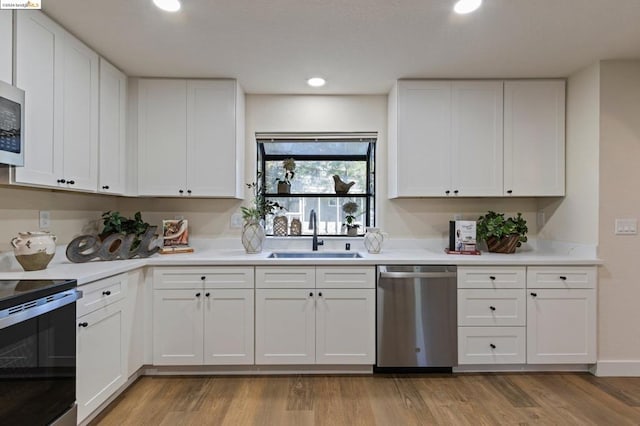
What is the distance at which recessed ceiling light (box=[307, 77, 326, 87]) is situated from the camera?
2852 millimetres

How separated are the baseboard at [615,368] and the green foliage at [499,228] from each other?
1.07m

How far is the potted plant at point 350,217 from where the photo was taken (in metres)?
3.32

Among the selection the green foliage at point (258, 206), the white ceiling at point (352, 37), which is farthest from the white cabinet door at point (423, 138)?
the green foliage at point (258, 206)

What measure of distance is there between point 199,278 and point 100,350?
74cm

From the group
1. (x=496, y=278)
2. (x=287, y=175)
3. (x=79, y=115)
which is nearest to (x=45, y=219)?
(x=79, y=115)

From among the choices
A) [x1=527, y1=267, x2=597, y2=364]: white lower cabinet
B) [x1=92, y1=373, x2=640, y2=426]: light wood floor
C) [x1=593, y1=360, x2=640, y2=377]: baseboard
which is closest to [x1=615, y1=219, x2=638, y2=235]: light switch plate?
[x1=527, y1=267, x2=597, y2=364]: white lower cabinet

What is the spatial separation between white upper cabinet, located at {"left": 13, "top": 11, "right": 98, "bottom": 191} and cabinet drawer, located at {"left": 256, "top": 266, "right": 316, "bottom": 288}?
1412 millimetres

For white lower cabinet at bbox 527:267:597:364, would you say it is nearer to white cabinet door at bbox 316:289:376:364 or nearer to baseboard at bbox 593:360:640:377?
baseboard at bbox 593:360:640:377

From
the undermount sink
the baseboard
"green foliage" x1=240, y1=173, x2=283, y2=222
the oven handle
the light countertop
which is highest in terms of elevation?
"green foliage" x1=240, y1=173, x2=283, y2=222

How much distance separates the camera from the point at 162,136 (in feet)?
9.34

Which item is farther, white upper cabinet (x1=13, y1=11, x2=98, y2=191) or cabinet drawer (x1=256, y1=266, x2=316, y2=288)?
cabinet drawer (x1=256, y1=266, x2=316, y2=288)

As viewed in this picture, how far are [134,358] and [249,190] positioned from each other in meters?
1.68

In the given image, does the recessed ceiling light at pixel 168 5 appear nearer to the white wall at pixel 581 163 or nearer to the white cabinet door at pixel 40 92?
the white cabinet door at pixel 40 92

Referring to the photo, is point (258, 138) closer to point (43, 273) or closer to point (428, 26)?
point (428, 26)
